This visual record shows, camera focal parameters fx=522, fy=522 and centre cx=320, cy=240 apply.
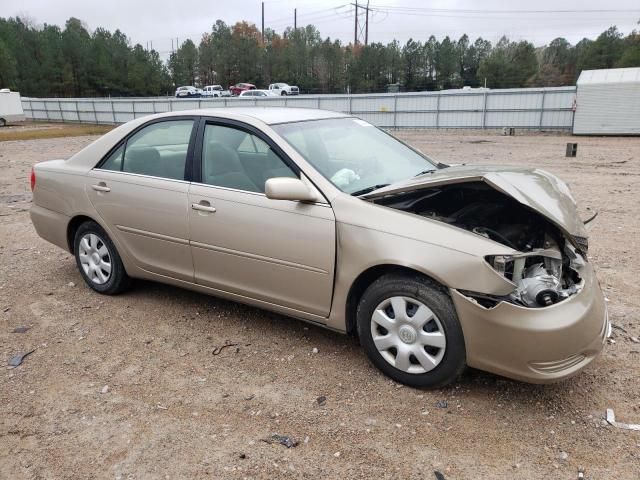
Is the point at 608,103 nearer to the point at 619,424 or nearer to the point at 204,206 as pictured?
the point at 619,424

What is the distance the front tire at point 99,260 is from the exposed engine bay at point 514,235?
2481 mm

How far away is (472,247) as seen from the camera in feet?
9.12

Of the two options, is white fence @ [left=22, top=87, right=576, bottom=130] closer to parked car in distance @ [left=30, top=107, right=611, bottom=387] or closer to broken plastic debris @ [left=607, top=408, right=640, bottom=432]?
parked car in distance @ [left=30, top=107, right=611, bottom=387]

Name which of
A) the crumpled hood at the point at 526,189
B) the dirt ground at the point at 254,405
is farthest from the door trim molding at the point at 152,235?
the crumpled hood at the point at 526,189

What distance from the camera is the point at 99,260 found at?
180 inches

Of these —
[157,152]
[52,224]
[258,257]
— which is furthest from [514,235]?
[52,224]

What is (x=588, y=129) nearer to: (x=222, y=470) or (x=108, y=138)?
(x=108, y=138)

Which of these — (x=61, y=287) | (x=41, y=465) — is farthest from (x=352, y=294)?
(x=61, y=287)

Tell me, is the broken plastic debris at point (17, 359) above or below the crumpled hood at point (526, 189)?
below

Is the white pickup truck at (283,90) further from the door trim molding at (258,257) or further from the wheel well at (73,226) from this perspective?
the door trim molding at (258,257)

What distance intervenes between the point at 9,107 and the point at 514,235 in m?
36.3

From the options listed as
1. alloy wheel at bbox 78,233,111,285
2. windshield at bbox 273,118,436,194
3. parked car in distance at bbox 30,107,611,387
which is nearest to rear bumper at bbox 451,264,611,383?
parked car in distance at bbox 30,107,611,387

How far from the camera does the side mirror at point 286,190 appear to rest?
3.16m

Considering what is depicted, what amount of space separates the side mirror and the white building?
19.8 m
